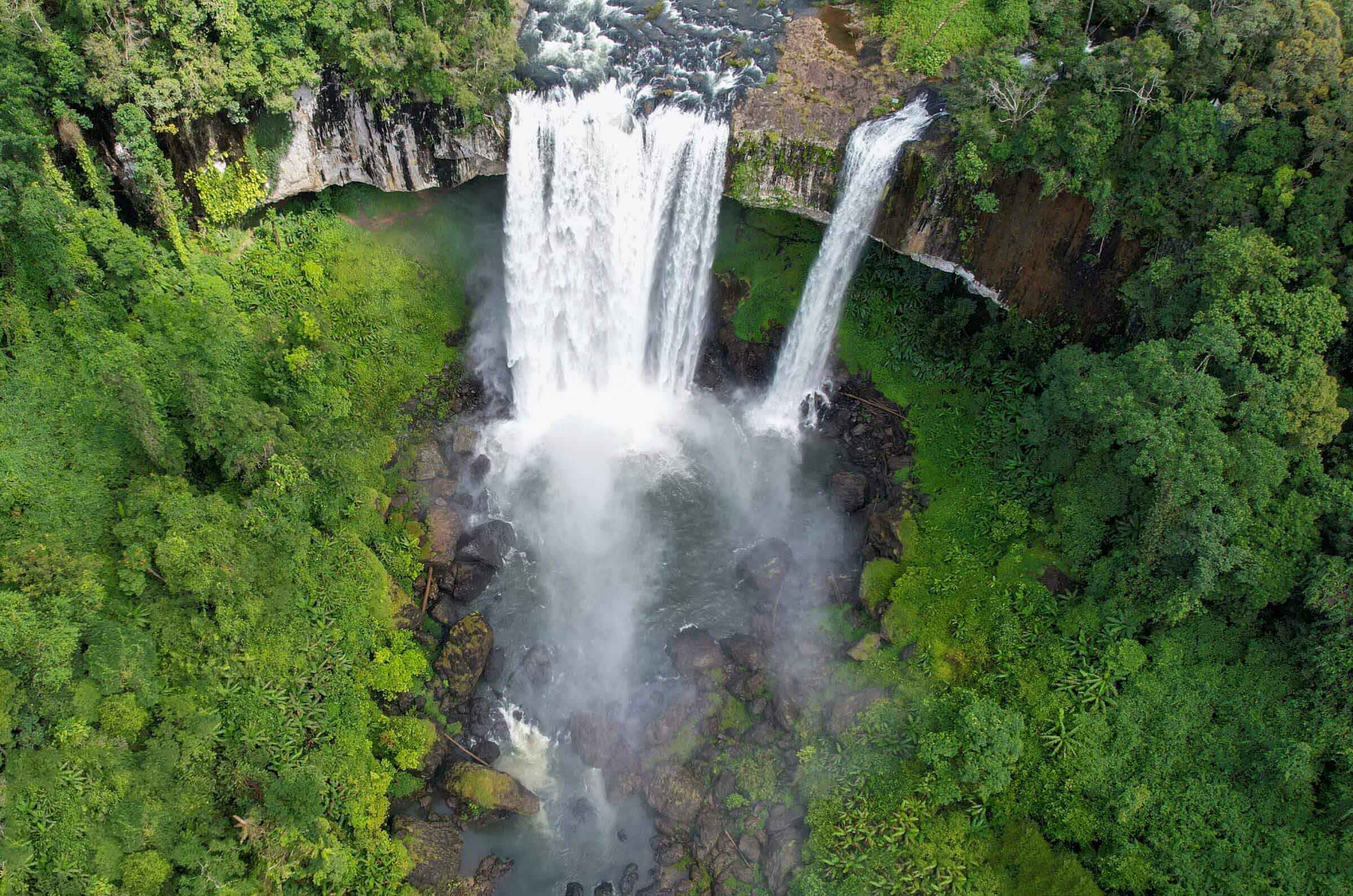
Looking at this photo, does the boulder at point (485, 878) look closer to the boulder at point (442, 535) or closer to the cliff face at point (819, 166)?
the boulder at point (442, 535)

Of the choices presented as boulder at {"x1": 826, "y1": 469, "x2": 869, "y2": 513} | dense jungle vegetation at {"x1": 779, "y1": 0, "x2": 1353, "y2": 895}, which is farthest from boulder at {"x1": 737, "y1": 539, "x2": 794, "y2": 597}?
dense jungle vegetation at {"x1": 779, "y1": 0, "x2": 1353, "y2": 895}

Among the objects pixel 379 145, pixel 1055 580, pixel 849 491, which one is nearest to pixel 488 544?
pixel 849 491

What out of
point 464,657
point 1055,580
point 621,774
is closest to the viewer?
point 621,774

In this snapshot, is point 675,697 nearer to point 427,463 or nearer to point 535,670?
point 535,670

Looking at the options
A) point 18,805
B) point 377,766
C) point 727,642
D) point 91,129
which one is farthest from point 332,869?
point 91,129

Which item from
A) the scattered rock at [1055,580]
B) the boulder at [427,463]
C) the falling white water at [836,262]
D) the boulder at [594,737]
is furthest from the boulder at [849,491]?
the boulder at [427,463]
